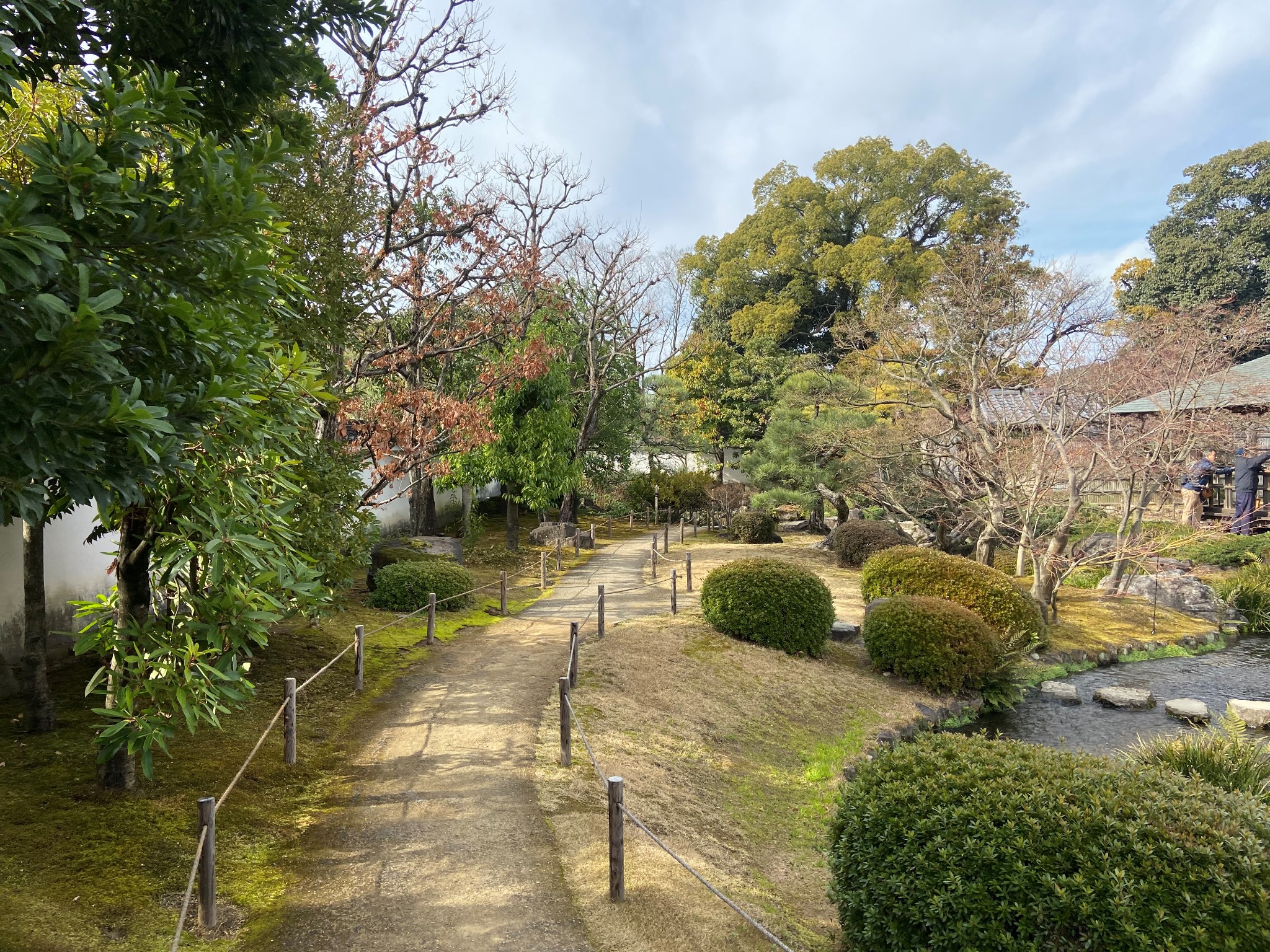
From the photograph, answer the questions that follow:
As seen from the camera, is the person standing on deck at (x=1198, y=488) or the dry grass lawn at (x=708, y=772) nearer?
the dry grass lawn at (x=708, y=772)

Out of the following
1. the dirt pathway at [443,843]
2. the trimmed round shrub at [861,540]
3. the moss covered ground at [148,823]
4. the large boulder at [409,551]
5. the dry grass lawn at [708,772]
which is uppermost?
the large boulder at [409,551]

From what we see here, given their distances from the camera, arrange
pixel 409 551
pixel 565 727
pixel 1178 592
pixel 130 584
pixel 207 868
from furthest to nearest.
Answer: pixel 1178 592, pixel 409 551, pixel 565 727, pixel 130 584, pixel 207 868

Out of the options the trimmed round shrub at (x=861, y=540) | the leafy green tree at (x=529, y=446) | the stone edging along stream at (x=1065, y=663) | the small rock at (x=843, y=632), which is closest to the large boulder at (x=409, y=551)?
the leafy green tree at (x=529, y=446)

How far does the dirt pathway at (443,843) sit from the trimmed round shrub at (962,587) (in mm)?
7447

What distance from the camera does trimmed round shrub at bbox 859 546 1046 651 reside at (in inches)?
487

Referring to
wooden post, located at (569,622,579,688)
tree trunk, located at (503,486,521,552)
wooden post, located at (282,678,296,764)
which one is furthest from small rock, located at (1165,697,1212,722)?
tree trunk, located at (503,486,521,552)

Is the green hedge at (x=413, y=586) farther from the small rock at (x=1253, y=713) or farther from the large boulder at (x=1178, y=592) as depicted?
the large boulder at (x=1178, y=592)

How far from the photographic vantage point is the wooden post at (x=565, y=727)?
6641 millimetres

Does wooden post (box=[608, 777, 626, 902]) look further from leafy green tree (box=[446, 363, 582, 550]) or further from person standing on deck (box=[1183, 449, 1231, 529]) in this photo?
person standing on deck (box=[1183, 449, 1231, 529])

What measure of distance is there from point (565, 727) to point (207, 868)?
122 inches

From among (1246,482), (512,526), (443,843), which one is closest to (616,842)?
(443,843)

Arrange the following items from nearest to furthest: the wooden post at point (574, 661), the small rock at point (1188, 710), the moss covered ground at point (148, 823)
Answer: the moss covered ground at point (148, 823) → the wooden post at point (574, 661) → the small rock at point (1188, 710)

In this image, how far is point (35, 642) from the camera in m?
6.05

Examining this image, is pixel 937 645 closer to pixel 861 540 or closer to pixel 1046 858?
pixel 1046 858
